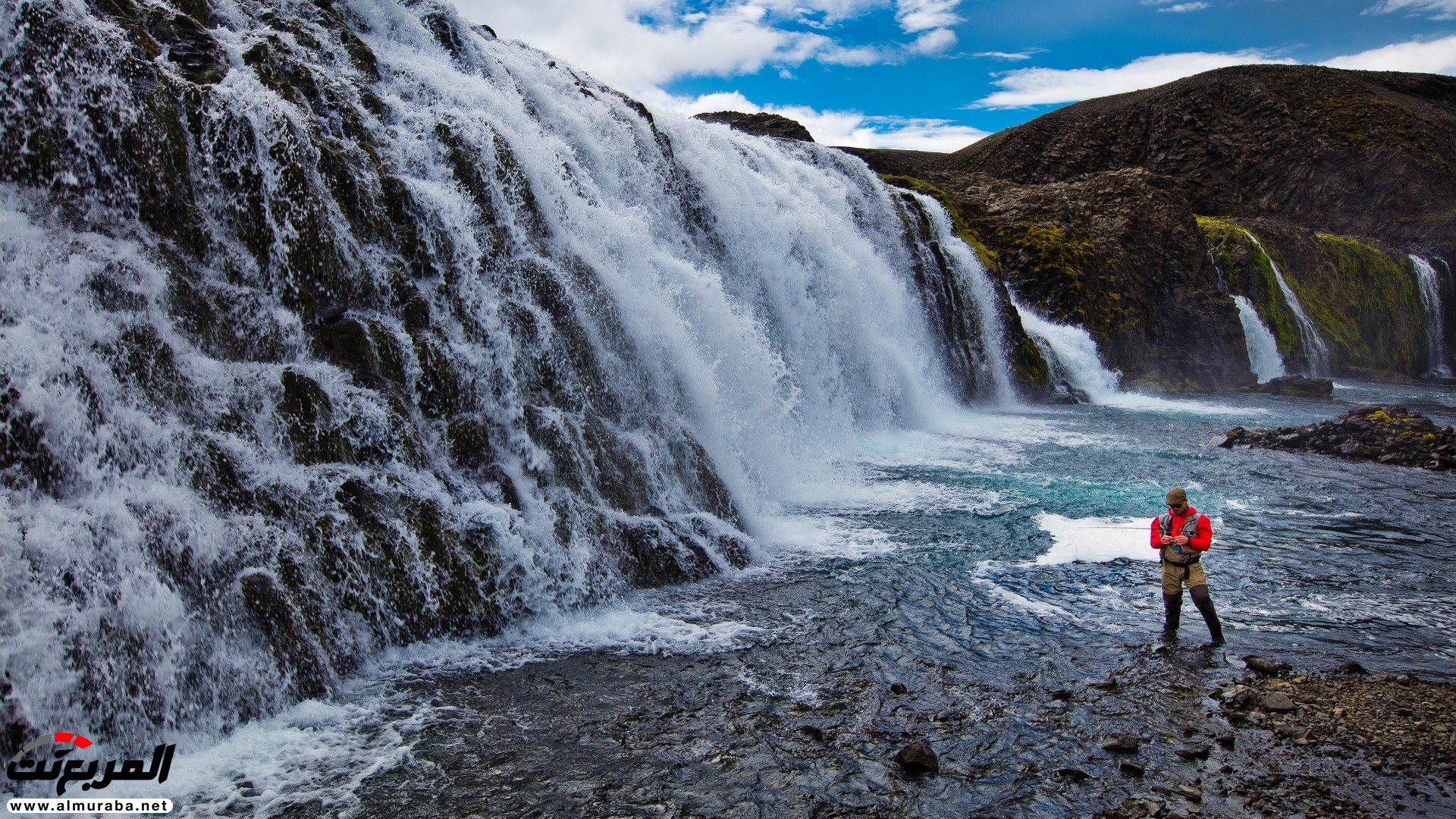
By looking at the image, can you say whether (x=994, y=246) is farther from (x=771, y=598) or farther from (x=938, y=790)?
(x=938, y=790)

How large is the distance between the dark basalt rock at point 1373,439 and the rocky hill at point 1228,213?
13.8 m

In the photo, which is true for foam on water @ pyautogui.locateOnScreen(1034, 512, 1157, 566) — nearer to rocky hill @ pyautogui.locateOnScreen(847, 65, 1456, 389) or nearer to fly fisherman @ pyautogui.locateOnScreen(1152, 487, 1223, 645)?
fly fisherman @ pyautogui.locateOnScreen(1152, 487, 1223, 645)

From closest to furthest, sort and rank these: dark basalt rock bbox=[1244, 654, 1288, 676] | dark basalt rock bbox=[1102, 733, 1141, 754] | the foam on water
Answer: dark basalt rock bbox=[1102, 733, 1141, 754], dark basalt rock bbox=[1244, 654, 1288, 676], the foam on water

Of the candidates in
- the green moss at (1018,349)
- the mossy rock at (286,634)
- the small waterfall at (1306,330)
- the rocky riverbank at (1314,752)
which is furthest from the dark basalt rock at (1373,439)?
the small waterfall at (1306,330)

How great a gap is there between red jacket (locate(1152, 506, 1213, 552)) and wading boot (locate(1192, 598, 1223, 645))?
49 cm

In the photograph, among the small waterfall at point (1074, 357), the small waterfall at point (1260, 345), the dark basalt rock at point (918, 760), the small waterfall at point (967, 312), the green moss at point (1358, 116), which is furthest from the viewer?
the green moss at point (1358, 116)

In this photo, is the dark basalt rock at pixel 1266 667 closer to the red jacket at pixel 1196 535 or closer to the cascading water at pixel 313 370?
the red jacket at pixel 1196 535

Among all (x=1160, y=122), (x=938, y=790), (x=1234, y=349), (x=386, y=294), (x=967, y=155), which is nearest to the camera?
(x=938, y=790)

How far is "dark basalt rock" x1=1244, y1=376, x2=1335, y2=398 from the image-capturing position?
33219mm

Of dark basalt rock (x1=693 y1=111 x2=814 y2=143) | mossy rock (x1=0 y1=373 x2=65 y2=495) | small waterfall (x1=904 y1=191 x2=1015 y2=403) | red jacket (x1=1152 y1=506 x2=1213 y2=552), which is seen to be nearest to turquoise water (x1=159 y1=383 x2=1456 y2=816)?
red jacket (x1=1152 y1=506 x2=1213 y2=552)

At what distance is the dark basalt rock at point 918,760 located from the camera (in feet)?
20.1

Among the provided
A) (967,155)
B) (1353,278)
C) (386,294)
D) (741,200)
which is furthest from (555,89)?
(967,155)

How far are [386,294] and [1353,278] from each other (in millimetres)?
53754

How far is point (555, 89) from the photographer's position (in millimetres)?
17984
